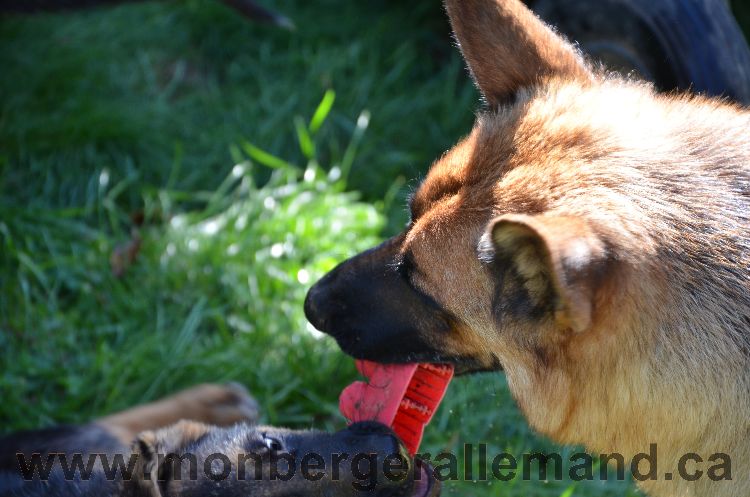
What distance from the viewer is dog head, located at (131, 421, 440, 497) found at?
3146mm

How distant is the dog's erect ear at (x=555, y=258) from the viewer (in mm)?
2264

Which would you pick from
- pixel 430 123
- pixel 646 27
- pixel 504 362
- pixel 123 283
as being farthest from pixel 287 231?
pixel 504 362

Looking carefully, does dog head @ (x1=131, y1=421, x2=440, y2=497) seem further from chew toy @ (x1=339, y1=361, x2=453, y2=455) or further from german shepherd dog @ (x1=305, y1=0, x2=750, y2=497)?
german shepherd dog @ (x1=305, y1=0, x2=750, y2=497)

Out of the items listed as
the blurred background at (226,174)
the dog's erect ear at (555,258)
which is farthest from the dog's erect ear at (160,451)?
the dog's erect ear at (555,258)

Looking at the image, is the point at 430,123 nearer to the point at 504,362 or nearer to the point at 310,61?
the point at 310,61

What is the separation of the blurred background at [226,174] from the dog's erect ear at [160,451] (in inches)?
36.2

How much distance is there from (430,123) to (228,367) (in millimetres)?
2391

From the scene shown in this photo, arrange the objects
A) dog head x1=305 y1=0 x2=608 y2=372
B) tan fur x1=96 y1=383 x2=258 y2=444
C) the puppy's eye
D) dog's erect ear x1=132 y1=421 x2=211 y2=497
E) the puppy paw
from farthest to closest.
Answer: the puppy paw, tan fur x1=96 y1=383 x2=258 y2=444, the puppy's eye, dog's erect ear x1=132 y1=421 x2=211 y2=497, dog head x1=305 y1=0 x2=608 y2=372

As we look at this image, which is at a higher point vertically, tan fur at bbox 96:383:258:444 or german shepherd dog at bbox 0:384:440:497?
german shepherd dog at bbox 0:384:440:497

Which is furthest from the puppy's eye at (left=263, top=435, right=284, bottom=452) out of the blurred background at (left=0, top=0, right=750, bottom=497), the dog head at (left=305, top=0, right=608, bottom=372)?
the blurred background at (left=0, top=0, right=750, bottom=497)

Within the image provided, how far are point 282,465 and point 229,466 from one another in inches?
8.0

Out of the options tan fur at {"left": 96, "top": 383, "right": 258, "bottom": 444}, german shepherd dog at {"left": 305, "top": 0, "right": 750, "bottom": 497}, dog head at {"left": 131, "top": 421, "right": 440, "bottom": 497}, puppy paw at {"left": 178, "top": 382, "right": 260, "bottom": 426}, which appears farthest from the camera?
puppy paw at {"left": 178, "top": 382, "right": 260, "bottom": 426}

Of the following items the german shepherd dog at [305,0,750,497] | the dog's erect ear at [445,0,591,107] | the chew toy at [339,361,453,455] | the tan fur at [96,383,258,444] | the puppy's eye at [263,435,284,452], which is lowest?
the tan fur at [96,383,258,444]

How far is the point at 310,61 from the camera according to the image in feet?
20.4
